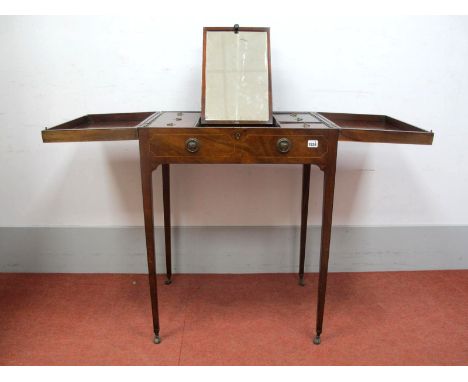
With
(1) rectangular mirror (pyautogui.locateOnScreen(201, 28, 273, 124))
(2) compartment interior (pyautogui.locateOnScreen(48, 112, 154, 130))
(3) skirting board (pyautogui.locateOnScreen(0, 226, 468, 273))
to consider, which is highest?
(1) rectangular mirror (pyautogui.locateOnScreen(201, 28, 273, 124))

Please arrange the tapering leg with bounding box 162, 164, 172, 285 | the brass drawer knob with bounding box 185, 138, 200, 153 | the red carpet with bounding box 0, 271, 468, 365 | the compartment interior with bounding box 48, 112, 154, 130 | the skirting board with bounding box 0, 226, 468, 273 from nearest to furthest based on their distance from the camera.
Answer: the brass drawer knob with bounding box 185, 138, 200, 153 < the red carpet with bounding box 0, 271, 468, 365 < the compartment interior with bounding box 48, 112, 154, 130 < the tapering leg with bounding box 162, 164, 172, 285 < the skirting board with bounding box 0, 226, 468, 273

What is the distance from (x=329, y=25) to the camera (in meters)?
2.31

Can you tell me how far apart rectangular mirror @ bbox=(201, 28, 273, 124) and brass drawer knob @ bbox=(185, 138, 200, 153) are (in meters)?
0.13

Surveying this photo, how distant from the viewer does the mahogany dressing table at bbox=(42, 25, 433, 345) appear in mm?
1757

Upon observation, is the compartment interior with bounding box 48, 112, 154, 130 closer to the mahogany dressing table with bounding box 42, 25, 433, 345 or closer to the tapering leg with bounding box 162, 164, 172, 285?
the mahogany dressing table with bounding box 42, 25, 433, 345

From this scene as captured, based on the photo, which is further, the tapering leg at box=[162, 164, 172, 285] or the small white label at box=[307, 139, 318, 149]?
the tapering leg at box=[162, 164, 172, 285]

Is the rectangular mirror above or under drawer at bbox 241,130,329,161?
above

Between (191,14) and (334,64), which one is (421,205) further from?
(191,14)

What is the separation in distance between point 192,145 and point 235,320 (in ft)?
3.30

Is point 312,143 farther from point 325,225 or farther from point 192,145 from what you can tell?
point 192,145

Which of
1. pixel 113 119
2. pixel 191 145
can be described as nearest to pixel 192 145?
pixel 191 145

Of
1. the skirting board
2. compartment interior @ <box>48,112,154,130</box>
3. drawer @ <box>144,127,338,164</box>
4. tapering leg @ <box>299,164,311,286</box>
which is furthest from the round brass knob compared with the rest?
the skirting board

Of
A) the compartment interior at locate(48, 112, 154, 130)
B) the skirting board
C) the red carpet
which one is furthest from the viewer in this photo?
the skirting board
